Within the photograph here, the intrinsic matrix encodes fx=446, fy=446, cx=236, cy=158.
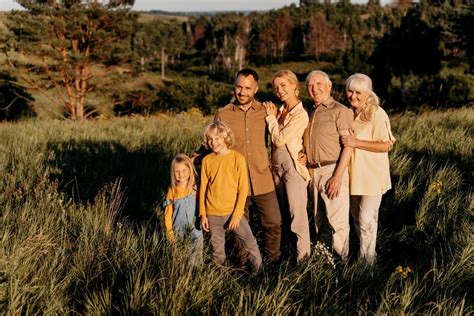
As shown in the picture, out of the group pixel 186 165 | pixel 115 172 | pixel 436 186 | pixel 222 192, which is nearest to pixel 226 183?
pixel 222 192

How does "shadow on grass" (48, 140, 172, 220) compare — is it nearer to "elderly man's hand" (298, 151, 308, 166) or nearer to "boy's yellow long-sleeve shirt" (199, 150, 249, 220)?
"boy's yellow long-sleeve shirt" (199, 150, 249, 220)

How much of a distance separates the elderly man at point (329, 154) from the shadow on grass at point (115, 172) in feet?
6.31

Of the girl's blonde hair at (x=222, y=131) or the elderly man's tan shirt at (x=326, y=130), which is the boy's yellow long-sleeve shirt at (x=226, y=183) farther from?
the elderly man's tan shirt at (x=326, y=130)

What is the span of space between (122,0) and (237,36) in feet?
180

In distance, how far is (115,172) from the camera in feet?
19.2

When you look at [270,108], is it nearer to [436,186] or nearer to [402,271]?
[402,271]

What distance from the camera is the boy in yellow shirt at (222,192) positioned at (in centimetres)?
354

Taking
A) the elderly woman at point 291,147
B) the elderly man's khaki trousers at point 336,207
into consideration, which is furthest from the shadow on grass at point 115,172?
the elderly man's khaki trousers at point 336,207

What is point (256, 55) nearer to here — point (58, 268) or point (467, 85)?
point (467, 85)

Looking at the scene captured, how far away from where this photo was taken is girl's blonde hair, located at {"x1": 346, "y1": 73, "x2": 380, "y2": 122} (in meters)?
3.59

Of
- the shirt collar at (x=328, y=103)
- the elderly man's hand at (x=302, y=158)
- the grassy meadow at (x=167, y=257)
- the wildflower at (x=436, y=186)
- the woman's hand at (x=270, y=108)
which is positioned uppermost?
the shirt collar at (x=328, y=103)

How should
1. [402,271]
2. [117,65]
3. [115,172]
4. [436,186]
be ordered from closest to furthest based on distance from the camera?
1. [402,271]
2. [436,186]
3. [115,172]
4. [117,65]

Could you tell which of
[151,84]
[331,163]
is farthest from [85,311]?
[151,84]

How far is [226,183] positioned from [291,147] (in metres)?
0.61
